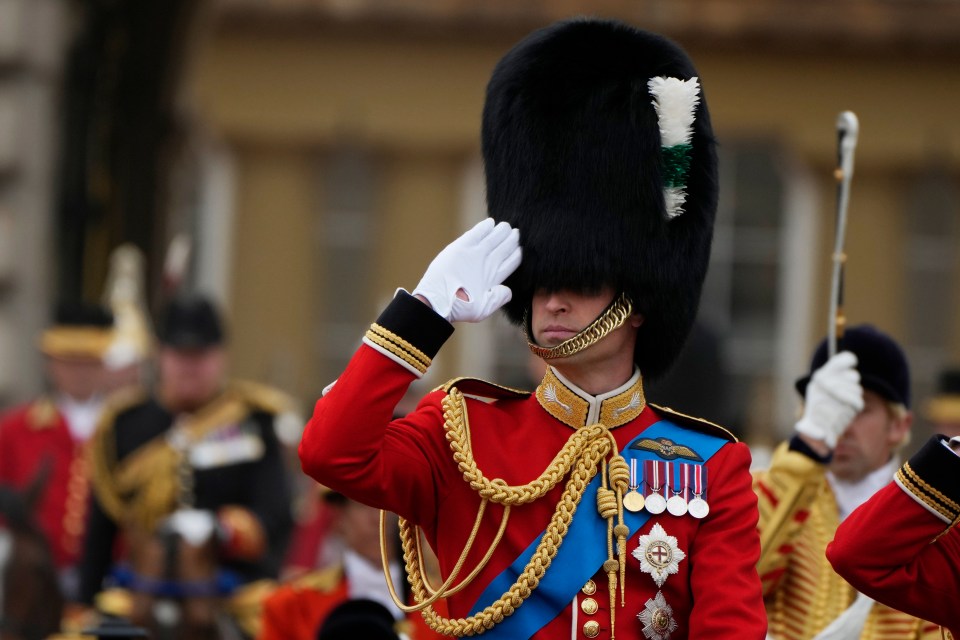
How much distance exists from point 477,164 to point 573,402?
40.4 feet

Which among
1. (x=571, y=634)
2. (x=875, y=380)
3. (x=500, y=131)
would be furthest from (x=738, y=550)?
(x=875, y=380)

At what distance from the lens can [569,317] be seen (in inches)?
139

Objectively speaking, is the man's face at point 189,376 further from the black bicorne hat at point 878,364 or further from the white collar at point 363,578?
the black bicorne hat at point 878,364

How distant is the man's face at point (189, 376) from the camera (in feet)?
25.3

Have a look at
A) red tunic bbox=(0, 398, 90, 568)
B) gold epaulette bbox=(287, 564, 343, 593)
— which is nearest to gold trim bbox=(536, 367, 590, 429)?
gold epaulette bbox=(287, 564, 343, 593)

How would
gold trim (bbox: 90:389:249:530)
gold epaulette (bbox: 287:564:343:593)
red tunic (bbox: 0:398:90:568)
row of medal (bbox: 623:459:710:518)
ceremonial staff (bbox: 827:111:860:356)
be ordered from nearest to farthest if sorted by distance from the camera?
row of medal (bbox: 623:459:710:518), ceremonial staff (bbox: 827:111:860:356), gold epaulette (bbox: 287:564:343:593), gold trim (bbox: 90:389:249:530), red tunic (bbox: 0:398:90:568)

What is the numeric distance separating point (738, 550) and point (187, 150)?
23.3ft

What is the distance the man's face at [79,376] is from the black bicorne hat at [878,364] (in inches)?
203

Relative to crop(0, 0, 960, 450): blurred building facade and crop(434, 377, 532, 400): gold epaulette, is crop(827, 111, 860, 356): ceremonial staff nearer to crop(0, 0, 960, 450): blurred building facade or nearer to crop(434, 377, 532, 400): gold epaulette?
crop(434, 377, 532, 400): gold epaulette

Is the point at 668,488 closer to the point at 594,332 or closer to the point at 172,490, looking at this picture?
the point at 594,332

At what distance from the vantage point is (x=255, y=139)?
622 inches

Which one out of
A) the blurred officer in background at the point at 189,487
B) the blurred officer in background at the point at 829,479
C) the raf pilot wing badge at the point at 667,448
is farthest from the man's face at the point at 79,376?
the raf pilot wing badge at the point at 667,448

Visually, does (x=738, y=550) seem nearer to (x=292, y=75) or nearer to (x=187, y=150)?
(x=187, y=150)

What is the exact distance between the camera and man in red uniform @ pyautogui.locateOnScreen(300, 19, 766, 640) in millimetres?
3357
